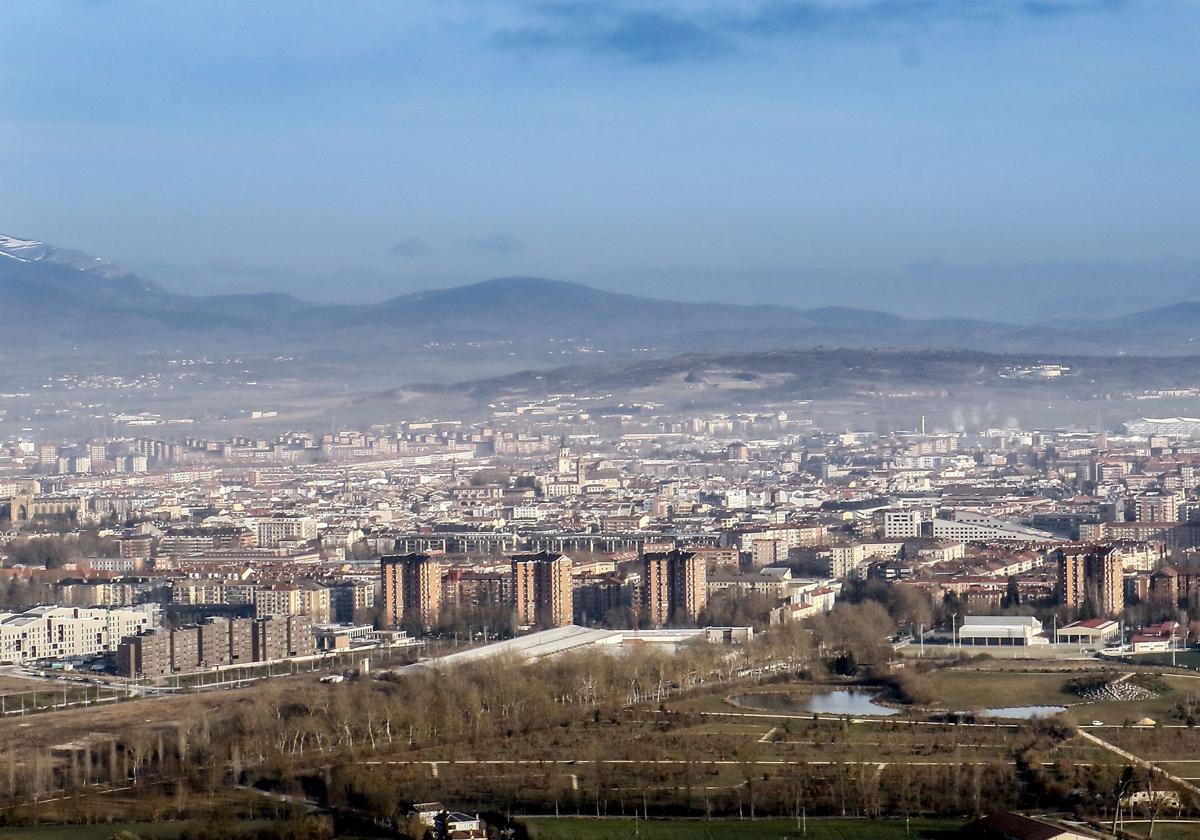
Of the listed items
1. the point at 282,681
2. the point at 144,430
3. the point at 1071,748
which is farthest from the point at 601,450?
the point at 1071,748

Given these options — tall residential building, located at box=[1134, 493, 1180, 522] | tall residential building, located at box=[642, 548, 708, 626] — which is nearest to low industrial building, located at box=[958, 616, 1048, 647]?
tall residential building, located at box=[642, 548, 708, 626]

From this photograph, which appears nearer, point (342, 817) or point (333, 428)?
point (342, 817)

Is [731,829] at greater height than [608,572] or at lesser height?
lesser

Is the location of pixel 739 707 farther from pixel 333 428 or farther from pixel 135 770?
pixel 333 428

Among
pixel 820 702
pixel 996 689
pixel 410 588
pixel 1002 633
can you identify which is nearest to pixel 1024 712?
pixel 996 689

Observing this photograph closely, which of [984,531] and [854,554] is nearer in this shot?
[854,554]

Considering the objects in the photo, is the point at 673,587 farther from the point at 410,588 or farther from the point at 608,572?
the point at 410,588
